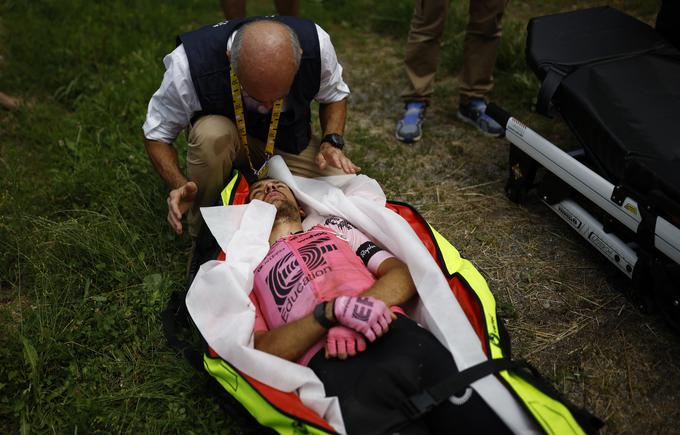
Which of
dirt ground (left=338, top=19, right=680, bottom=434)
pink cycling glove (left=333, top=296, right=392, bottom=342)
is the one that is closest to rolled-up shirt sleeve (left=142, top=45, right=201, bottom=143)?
pink cycling glove (left=333, top=296, right=392, bottom=342)

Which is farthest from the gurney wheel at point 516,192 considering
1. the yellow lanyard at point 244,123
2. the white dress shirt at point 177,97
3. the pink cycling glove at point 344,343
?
the pink cycling glove at point 344,343

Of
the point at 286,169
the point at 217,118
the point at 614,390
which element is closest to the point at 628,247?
the point at 614,390

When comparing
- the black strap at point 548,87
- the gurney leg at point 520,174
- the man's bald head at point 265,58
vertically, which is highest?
the man's bald head at point 265,58

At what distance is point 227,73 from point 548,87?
5.77 ft

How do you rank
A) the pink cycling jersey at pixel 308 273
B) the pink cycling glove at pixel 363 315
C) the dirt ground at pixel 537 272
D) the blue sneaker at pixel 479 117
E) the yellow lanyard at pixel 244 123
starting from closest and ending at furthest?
the pink cycling glove at pixel 363 315, the pink cycling jersey at pixel 308 273, the dirt ground at pixel 537 272, the yellow lanyard at pixel 244 123, the blue sneaker at pixel 479 117

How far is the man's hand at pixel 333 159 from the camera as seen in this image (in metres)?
2.84

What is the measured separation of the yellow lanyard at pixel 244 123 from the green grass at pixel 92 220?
2.15ft

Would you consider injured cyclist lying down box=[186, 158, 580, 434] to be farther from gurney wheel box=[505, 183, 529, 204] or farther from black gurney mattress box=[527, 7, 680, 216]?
gurney wheel box=[505, 183, 529, 204]

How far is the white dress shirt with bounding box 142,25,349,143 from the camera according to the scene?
2.64m

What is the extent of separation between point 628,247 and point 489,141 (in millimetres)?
1714

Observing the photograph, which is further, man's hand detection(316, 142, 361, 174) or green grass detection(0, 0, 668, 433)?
man's hand detection(316, 142, 361, 174)

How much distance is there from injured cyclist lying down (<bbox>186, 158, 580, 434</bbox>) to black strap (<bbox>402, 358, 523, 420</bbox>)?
0.02 metres

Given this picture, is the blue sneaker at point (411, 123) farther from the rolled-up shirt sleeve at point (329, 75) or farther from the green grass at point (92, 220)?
the rolled-up shirt sleeve at point (329, 75)

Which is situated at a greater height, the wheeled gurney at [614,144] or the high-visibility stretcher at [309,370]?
the wheeled gurney at [614,144]
